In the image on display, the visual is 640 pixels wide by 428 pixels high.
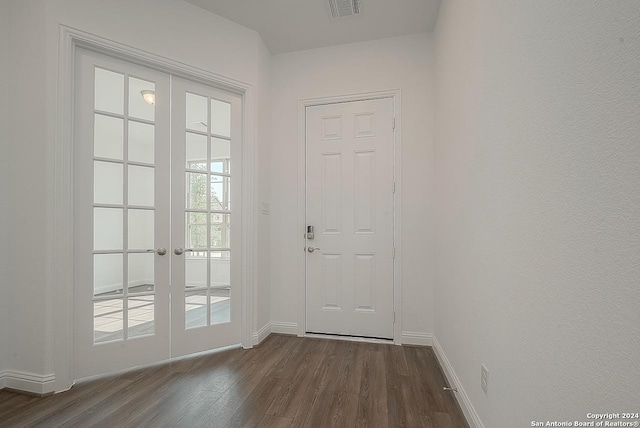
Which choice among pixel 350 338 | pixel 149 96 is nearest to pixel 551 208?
pixel 350 338

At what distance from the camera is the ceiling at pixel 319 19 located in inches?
99.2

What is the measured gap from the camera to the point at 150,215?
2373mm

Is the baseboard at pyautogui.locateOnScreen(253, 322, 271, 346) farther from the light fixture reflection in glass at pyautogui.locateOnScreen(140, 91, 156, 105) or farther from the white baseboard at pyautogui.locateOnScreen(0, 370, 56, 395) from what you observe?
the light fixture reflection in glass at pyautogui.locateOnScreen(140, 91, 156, 105)

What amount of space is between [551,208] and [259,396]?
1.91 metres

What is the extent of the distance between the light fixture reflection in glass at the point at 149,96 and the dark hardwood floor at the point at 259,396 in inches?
82.8

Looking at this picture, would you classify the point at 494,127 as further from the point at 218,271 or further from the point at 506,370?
the point at 218,271

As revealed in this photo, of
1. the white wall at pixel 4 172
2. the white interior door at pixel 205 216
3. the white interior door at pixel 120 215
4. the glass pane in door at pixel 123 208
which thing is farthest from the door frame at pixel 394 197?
the white wall at pixel 4 172

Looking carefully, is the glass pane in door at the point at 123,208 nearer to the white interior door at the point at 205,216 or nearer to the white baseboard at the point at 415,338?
the white interior door at the point at 205,216

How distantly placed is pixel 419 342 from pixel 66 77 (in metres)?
3.51

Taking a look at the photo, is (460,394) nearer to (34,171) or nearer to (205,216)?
(205,216)

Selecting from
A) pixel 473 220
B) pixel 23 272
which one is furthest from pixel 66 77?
pixel 473 220

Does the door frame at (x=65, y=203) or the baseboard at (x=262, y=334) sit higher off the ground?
the door frame at (x=65, y=203)

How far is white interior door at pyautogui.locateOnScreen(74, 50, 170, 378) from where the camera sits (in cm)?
210

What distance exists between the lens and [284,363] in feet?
7.90
